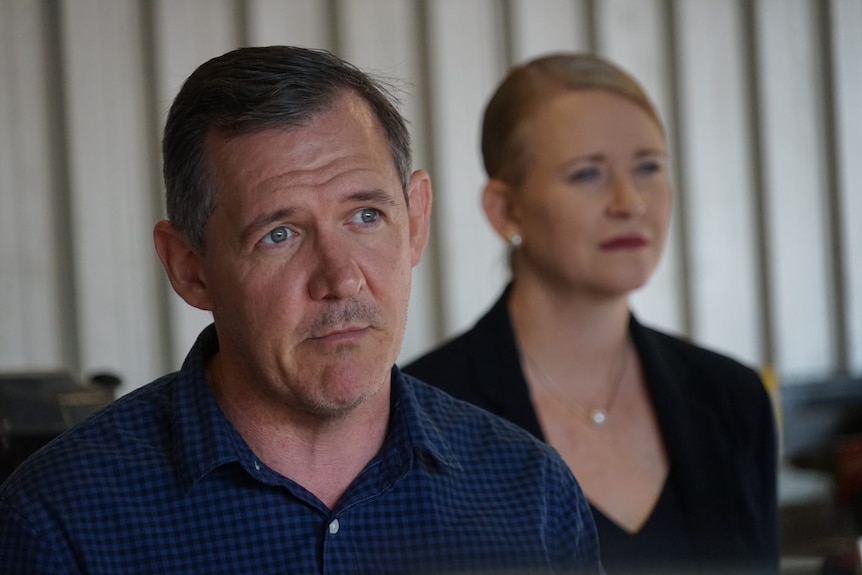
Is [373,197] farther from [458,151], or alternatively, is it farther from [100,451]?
[458,151]

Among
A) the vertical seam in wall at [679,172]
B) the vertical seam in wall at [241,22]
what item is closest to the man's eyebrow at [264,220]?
the vertical seam in wall at [241,22]

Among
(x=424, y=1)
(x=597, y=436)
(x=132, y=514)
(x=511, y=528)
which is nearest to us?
(x=132, y=514)

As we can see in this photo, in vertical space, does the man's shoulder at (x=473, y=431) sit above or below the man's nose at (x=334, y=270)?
below

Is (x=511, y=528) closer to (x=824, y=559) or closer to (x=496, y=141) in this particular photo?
(x=824, y=559)

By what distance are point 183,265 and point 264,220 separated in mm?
189

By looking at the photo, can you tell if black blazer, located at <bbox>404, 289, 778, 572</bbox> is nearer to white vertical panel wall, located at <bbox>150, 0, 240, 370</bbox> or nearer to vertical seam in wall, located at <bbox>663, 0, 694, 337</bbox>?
white vertical panel wall, located at <bbox>150, 0, 240, 370</bbox>

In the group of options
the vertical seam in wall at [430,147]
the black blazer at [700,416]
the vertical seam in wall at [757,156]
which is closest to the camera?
the black blazer at [700,416]

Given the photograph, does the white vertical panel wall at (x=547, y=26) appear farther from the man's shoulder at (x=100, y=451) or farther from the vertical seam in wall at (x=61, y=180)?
the man's shoulder at (x=100, y=451)

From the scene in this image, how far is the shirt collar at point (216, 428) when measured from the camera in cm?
150

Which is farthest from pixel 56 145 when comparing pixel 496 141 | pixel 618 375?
pixel 618 375

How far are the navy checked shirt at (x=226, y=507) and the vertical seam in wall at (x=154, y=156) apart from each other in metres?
2.06

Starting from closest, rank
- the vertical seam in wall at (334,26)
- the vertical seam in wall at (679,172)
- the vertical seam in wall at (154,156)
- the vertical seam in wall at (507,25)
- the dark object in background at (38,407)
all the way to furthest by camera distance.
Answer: the dark object in background at (38,407) < the vertical seam in wall at (154,156) < the vertical seam in wall at (334,26) < the vertical seam in wall at (507,25) < the vertical seam in wall at (679,172)

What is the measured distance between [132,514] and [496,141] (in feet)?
4.29

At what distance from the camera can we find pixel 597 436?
2441mm
